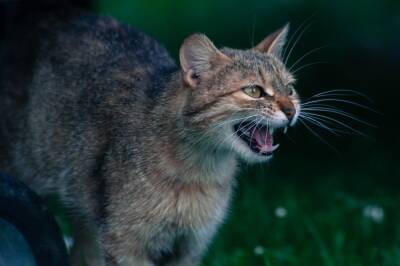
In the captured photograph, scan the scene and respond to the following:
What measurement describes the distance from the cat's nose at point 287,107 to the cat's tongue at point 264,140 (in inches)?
6.9

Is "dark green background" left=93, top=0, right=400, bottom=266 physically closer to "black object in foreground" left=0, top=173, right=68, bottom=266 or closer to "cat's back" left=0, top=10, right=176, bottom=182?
"cat's back" left=0, top=10, right=176, bottom=182

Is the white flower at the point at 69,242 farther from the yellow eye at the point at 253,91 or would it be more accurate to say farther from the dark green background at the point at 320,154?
the yellow eye at the point at 253,91

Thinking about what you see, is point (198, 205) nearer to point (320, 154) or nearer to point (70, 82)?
point (70, 82)

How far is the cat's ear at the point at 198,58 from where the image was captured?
445 cm

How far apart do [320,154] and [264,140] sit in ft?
11.2

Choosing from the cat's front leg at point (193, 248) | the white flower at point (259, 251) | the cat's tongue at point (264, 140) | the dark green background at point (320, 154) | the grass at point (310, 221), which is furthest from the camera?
the dark green background at point (320, 154)

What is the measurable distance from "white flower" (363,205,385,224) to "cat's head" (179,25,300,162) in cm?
206

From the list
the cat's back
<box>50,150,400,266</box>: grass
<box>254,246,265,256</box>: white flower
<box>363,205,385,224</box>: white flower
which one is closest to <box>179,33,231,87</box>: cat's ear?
the cat's back

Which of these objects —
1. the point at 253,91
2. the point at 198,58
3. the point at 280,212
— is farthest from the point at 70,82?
the point at 280,212

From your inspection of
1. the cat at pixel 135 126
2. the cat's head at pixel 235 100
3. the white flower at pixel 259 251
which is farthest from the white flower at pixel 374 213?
the cat's head at pixel 235 100

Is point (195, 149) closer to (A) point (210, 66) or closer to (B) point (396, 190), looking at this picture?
(A) point (210, 66)

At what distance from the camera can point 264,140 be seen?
14.7 feet

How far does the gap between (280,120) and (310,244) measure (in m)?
1.91

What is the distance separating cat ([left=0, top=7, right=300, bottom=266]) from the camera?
4.45m
